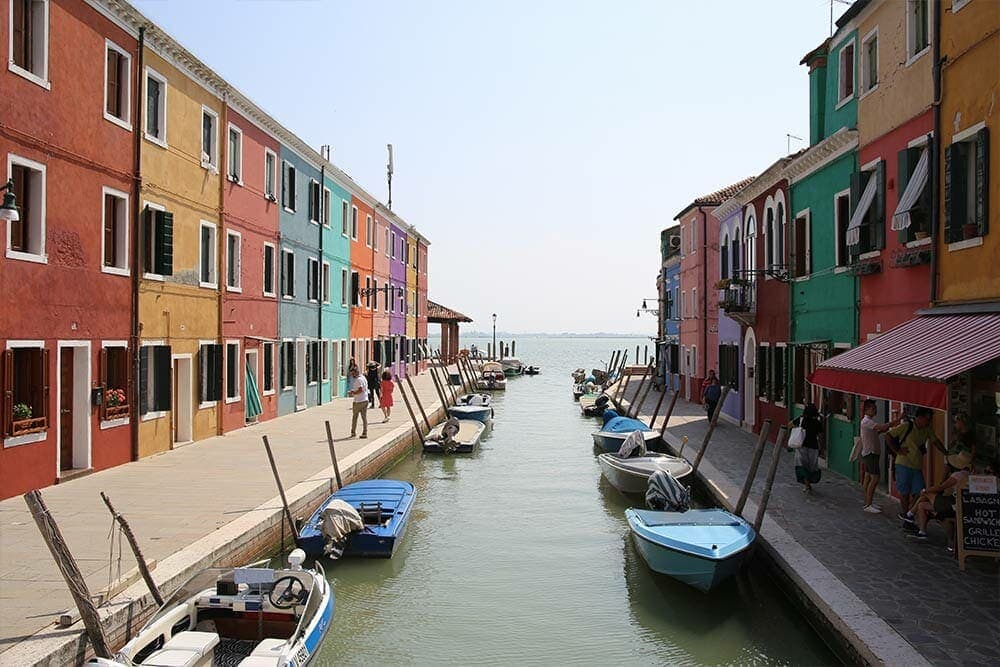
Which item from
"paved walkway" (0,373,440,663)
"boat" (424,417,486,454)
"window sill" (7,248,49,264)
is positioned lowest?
"boat" (424,417,486,454)

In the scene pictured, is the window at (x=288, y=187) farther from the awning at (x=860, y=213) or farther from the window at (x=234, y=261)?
the awning at (x=860, y=213)

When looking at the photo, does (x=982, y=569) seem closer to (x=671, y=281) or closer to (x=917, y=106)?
(x=917, y=106)

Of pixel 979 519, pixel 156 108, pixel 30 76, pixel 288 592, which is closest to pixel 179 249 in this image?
pixel 156 108

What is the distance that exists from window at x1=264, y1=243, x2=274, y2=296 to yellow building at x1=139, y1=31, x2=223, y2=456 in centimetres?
358

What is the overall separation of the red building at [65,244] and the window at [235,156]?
5.19 metres

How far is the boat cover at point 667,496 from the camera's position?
13.5 metres

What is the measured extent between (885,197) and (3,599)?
510 inches

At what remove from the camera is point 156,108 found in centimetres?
1719

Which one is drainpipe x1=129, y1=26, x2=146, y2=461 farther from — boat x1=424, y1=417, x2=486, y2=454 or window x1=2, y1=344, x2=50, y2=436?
boat x1=424, y1=417, x2=486, y2=454

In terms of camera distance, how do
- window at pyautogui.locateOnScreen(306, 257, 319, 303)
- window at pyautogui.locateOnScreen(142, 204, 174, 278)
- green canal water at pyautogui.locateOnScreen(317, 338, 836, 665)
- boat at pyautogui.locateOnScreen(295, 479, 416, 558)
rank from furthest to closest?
window at pyautogui.locateOnScreen(306, 257, 319, 303), window at pyautogui.locateOnScreen(142, 204, 174, 278), boat at pyautogui.locateOnScreen(295, 479, 416, 558), green canal water at pyautogui.locateOnScreen(317, 338, 836, 665)

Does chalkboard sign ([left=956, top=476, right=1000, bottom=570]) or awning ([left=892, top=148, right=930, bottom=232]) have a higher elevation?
awning ([left=892, top=148, right=930, bottom=232])

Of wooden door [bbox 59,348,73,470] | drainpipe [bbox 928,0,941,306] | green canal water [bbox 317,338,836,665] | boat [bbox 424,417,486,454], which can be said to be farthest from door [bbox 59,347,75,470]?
drainpipe [bbox 928,0,941,306]

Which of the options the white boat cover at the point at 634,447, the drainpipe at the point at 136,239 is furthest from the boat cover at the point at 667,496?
the drainpipe at the point at 136,239

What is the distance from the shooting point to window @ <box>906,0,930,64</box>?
12.2 m
